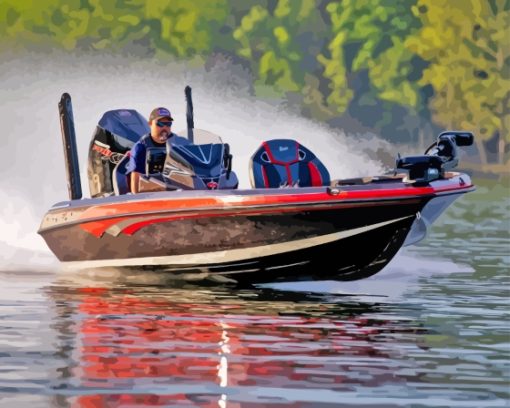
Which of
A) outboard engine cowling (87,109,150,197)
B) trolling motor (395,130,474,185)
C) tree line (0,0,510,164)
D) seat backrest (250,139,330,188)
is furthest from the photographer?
tree line (0,0,510,164)

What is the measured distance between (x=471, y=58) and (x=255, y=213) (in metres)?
44.1

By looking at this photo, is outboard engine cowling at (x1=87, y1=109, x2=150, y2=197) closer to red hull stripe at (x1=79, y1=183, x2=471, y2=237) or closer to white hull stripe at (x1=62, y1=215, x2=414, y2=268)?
white hull stripe at (x1=62, y1=215, x2=414, y2=268)

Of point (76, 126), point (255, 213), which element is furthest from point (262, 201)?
point (76, 126)

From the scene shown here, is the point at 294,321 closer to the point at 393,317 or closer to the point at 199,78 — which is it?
the point at 393,317

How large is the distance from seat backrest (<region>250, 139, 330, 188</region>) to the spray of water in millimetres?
3807

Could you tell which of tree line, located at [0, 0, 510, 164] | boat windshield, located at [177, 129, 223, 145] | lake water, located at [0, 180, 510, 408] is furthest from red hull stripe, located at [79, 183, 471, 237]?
tree line, located at [0, 0, 510, 164]

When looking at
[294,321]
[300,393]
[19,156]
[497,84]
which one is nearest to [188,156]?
[294,321]

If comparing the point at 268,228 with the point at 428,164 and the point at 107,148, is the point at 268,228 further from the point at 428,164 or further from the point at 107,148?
the point at 107,148

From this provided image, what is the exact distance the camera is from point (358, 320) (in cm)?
1495

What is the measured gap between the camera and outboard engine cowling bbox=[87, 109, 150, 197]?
741 inches

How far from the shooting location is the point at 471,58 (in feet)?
197

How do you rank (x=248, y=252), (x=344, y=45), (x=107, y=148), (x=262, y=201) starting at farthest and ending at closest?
1. (x=344, y=45)
2. (x=107, y=148)
3. (x=248, y=252)
4. (x=262, y=201)

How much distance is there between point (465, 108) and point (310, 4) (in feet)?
31.0

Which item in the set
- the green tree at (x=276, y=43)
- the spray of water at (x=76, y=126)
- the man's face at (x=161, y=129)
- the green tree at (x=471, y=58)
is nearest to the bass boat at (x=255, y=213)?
the man's face at (x=161, y=129)
